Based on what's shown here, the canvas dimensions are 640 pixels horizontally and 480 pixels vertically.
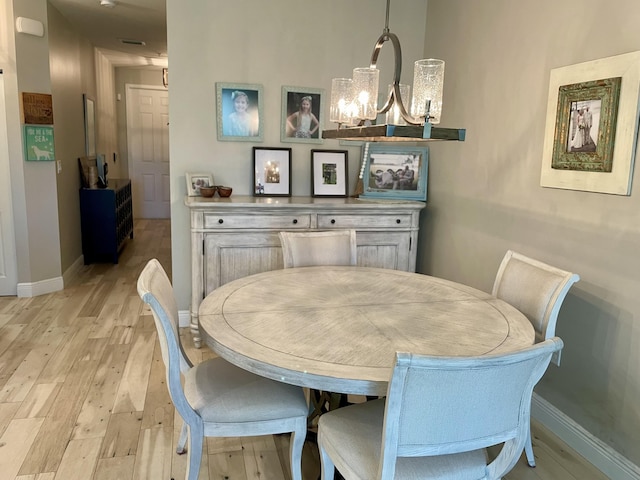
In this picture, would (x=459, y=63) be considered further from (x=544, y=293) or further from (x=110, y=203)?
(x=110, y=203)

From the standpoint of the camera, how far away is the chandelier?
1.84 meters

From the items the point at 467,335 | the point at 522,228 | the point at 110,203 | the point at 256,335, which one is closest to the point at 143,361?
the point at 256,335

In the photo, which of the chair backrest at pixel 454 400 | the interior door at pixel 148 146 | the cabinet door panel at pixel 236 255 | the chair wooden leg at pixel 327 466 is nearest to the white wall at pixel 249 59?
the cabinet door panel at pixel 236 255

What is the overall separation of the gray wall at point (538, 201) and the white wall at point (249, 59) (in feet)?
1.60

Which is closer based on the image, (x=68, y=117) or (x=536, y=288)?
(x=536, y=288)

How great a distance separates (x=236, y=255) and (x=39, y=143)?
2208 mm

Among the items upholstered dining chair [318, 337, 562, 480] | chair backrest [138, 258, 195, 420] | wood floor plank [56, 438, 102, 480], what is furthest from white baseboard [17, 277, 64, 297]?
upholstered dining chair [318, 337, 562, 480]

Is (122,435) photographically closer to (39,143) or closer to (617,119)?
(617,119)

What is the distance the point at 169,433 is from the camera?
7.78 feet

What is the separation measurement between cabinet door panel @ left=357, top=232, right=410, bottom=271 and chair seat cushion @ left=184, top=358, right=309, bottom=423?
1.69m

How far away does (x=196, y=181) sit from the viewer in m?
3.50

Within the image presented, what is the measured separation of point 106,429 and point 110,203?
346cm

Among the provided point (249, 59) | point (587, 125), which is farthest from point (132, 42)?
point (587, 125)

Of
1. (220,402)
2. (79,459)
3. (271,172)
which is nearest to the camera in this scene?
(220,402)
